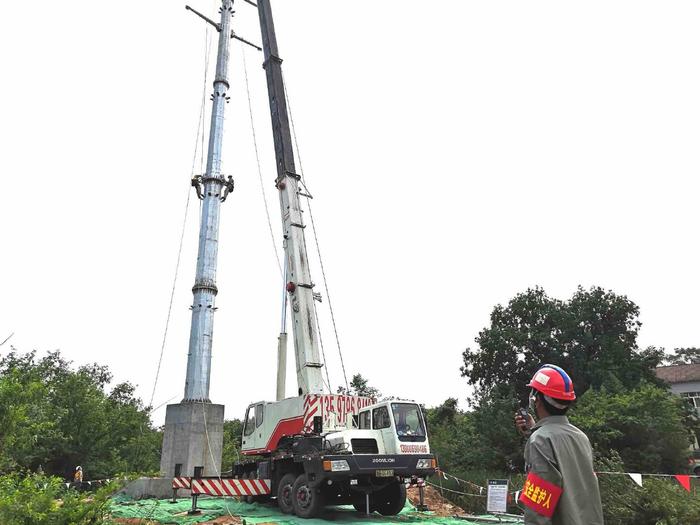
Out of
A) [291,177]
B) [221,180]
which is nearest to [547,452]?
[291,177]

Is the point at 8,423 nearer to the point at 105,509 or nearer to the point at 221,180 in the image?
the point at 105,509

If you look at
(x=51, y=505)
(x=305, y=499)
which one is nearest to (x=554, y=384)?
(x=51, y=505)

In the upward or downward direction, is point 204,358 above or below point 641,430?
above

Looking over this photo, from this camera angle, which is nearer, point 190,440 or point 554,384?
point 554,384

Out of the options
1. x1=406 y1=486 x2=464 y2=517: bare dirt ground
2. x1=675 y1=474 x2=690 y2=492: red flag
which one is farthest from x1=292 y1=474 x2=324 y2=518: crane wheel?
x1=675 y1=474 x2=690 y2=492: red flag

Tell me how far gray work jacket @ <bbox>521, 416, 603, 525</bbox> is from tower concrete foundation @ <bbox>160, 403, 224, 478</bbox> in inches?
583

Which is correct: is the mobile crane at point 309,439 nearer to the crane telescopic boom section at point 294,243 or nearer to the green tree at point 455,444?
the crane telescopic boom section at point 294,243

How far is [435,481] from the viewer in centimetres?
1705

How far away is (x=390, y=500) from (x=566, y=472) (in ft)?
33.6

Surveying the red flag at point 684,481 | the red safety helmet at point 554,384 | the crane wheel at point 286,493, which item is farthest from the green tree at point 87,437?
the red safety helmet at point 554,384

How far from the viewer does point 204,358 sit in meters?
16.8

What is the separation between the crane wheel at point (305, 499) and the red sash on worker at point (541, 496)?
347 inches

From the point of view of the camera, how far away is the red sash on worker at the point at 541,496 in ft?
8.54

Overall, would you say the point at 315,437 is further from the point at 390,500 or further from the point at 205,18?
the point at 205,18
